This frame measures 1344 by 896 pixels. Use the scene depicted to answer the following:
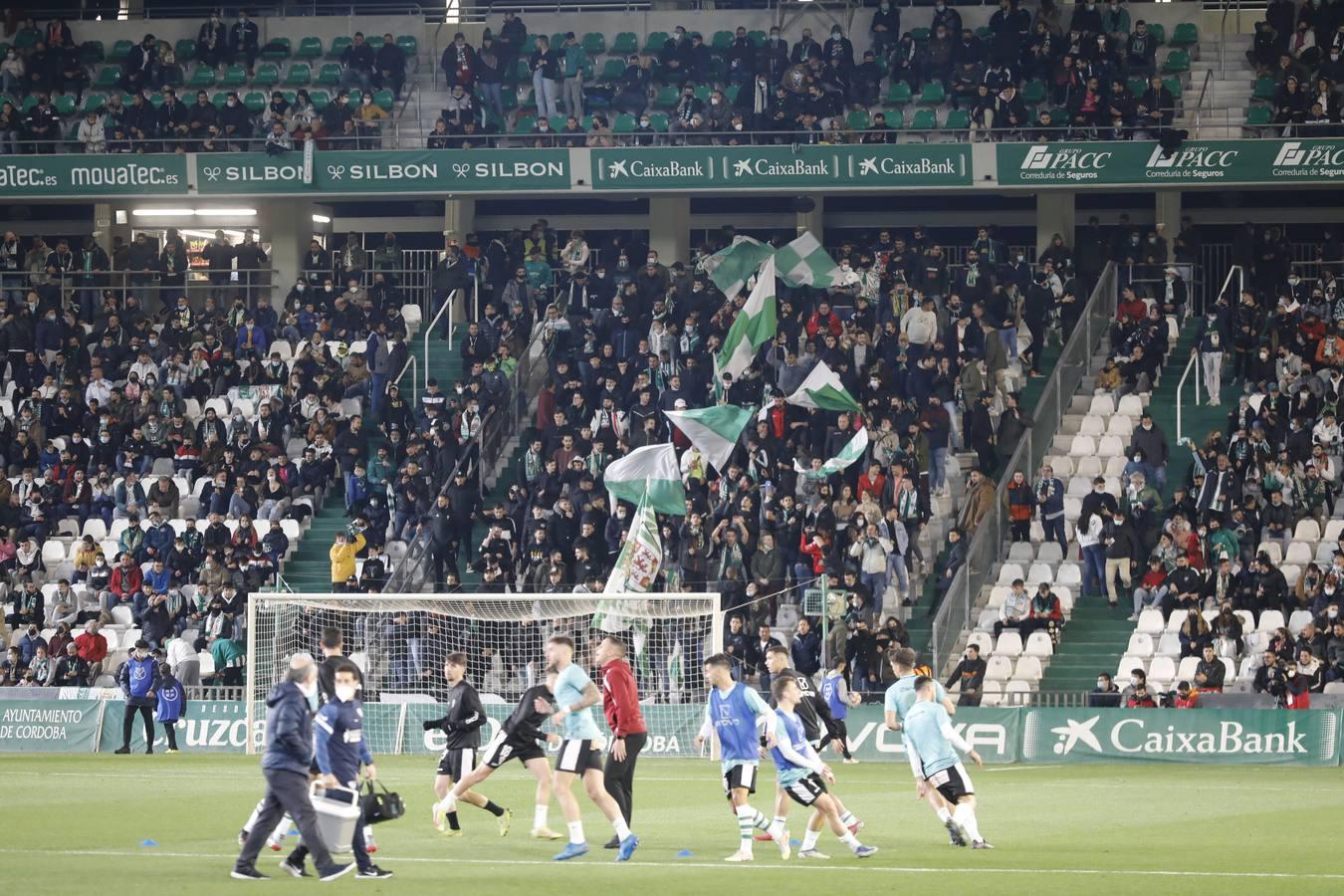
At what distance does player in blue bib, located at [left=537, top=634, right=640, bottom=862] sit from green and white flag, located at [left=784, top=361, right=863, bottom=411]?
58.8 ft

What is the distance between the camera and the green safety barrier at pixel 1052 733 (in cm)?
2831

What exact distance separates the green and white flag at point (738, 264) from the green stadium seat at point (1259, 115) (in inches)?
394

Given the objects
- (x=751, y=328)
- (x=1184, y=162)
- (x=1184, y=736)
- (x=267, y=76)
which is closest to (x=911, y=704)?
(x=1184, y=736)

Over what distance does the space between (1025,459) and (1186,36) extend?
42.7 ft

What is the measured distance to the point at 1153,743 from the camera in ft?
94.8

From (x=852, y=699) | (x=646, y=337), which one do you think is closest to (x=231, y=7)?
(x=646, y=337)

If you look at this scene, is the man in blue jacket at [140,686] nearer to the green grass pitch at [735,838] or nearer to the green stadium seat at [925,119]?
the green grass pitch at [735,838]

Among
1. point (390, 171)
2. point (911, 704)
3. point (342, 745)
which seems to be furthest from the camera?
point (390, 171)

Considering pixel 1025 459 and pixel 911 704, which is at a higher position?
pixel 1025 459

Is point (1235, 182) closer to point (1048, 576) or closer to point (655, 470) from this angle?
point (1048, 576)

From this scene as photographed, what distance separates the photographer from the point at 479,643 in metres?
32.4

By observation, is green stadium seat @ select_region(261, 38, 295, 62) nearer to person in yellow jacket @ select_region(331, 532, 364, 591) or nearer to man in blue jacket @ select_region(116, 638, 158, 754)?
person in yellow jacket @ select_region(331, 532, 364, 591)

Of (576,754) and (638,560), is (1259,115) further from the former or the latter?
(576,754)

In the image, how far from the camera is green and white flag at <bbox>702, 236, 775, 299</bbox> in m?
39.0
